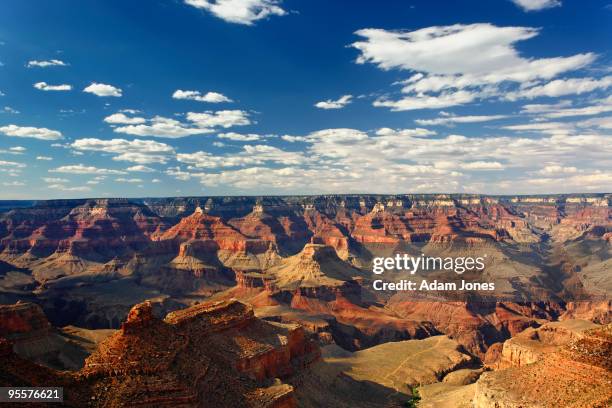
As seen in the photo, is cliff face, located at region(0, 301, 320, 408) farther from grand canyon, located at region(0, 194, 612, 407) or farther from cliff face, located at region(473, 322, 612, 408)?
cliff face, located at region(473, 322, 612, 408)

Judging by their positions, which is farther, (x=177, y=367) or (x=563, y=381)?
(x=563, y=381)

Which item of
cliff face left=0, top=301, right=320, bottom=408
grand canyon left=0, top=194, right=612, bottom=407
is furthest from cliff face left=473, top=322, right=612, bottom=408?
cliff face left=0, top=301, right=320, bottom=408

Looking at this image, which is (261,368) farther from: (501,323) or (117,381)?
(501,323)

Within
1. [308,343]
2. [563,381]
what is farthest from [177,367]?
[563,381]

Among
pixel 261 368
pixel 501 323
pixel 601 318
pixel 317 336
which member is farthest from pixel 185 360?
pixel 601 318

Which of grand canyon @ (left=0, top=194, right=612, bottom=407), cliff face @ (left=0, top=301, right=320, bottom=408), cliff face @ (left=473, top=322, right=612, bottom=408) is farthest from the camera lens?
cliff face @ (left=473, top=322, right=612, bottom=408)

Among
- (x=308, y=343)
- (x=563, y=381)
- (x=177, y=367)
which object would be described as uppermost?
(x=177, y=367)

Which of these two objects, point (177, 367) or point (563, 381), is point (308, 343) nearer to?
point (177, 367)

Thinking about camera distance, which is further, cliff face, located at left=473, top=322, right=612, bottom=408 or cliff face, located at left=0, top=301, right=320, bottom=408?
Answer: cliff face, located at left=473, top=322, right=612, bottom=408

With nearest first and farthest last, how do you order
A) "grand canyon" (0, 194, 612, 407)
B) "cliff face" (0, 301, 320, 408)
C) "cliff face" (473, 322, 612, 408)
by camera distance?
"cliff face" (0, 301, 320, 408), "grand canyon" (0, 194, 612, 407), "cliff face" (473, 322, 612, 408)

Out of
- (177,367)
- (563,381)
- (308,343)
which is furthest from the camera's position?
(308,343)
